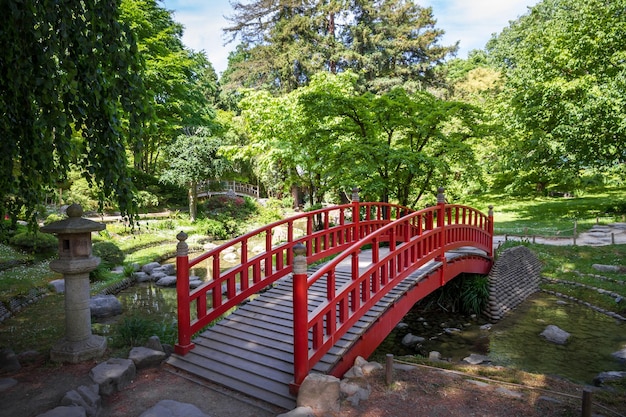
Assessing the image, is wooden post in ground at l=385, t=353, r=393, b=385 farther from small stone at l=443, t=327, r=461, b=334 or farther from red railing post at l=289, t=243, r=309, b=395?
small stone at l=443, t=327, r=461, b=334

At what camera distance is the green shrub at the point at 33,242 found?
12438 mm

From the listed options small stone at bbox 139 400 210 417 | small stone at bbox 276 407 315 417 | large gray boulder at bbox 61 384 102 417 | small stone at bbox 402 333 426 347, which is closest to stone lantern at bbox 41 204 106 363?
large gray boulder at bbox 61 384 102 417

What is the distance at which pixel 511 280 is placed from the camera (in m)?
11.6

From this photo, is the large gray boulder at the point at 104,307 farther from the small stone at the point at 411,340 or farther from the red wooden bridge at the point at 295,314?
the small stone at the point at 411,340

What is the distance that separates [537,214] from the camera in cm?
2327

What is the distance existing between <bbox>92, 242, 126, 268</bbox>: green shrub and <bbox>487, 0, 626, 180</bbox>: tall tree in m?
18.1

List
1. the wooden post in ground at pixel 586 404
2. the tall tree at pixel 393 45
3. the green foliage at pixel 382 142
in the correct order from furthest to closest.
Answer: the tall tree at pixel 393 45, the green foliage at pixel 382 142, the wooden post in ground at pixel 586 404

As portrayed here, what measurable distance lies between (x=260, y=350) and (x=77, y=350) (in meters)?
2.59

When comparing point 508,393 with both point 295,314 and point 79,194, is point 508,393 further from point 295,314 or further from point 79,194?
point 79,194

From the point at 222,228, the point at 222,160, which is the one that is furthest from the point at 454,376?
the point at 222,160

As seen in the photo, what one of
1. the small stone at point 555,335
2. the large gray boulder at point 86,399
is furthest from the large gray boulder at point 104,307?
the small stone at point 555,335

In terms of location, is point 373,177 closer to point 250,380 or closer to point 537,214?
point 250,380

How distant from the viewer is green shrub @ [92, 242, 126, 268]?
13.4m

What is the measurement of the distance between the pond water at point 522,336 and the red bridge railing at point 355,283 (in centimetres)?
163
